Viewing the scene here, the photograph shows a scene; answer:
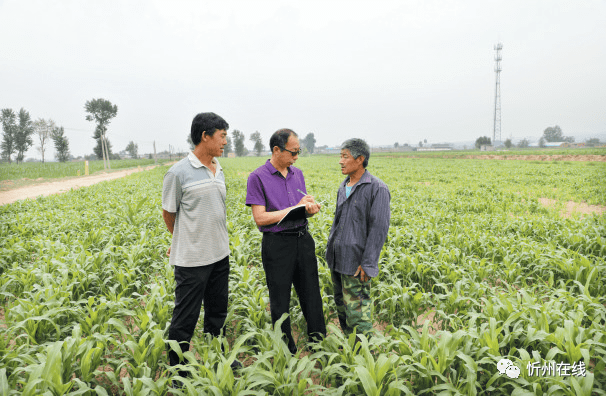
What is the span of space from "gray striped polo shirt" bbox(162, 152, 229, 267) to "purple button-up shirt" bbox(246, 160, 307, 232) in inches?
12.6

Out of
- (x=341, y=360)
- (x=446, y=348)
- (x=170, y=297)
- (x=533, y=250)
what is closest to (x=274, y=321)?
(x=341, y=360)

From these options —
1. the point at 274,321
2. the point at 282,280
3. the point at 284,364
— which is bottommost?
the point at 284,364

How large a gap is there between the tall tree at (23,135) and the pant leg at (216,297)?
61020mm

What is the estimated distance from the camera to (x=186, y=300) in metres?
2.31

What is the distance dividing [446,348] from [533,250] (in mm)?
3684

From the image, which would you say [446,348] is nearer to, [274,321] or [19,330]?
[274,321]

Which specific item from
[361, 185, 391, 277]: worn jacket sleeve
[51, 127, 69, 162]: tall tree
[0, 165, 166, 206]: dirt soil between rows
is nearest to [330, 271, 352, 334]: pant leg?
[361, 185, 391, 277]: worn jacket sleeve

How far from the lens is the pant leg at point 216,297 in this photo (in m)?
2.55

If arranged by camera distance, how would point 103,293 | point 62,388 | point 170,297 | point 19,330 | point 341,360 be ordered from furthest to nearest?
point 103,293
point 170,297
point 19,330
point 341,360
point 62,388

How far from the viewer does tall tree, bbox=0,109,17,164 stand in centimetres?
4500

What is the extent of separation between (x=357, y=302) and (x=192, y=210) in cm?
158

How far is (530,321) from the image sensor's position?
2779 mm

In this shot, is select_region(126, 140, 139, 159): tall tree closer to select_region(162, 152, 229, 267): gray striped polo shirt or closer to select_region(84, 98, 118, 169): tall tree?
select_region(84, 98, 118, 169): tall tree

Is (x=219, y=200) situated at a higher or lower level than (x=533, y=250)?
higher
